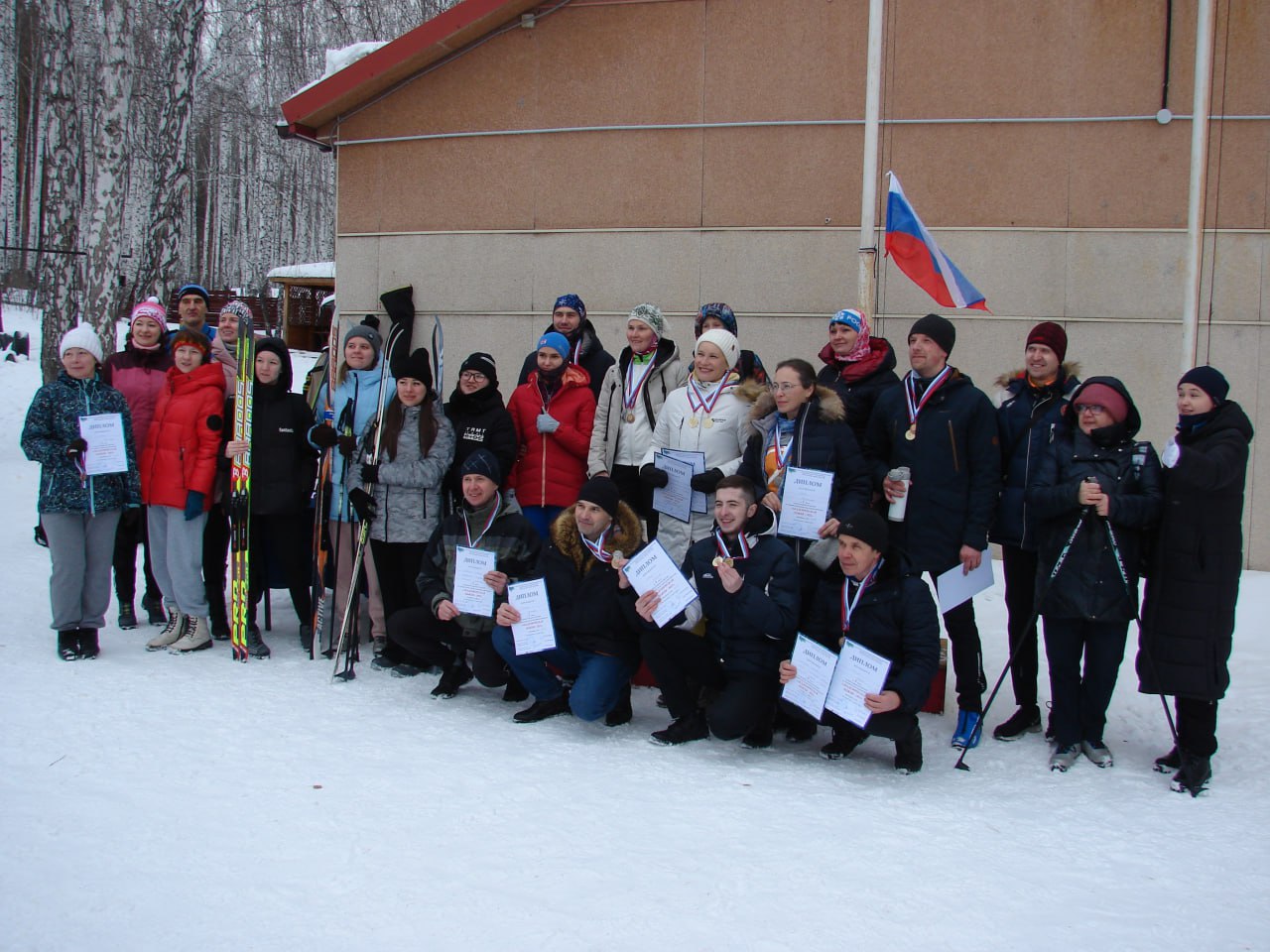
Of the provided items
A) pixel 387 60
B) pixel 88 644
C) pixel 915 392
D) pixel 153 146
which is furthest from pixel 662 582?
pixel 153 146

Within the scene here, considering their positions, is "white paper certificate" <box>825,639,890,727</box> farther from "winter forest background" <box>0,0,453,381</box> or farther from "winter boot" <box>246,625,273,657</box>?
"winter forest background" <box>0,0,453,381</box>

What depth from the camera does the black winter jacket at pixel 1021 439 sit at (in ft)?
16.0

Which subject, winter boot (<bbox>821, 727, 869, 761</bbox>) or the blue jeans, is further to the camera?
the blue jeans

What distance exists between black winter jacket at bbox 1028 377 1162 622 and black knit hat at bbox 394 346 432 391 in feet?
11.0

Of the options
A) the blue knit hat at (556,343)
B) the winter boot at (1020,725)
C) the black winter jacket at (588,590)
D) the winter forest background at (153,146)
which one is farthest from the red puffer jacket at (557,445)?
the winter forest background at (153,146)

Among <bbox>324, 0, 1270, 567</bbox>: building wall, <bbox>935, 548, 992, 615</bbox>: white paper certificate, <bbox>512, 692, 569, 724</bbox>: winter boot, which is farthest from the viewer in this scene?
<bbox>324, 0, 1270, 567</bbox>: building wall

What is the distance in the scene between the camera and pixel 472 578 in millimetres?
5188

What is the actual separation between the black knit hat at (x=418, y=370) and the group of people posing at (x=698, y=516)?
0.01 metres

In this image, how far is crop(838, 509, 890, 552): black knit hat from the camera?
14.5 ft

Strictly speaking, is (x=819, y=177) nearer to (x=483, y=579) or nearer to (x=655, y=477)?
(x=655, y=477)

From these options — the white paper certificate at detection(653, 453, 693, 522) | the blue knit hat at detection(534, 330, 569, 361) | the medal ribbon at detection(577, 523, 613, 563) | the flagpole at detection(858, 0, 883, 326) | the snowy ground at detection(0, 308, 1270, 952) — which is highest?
the flagpole at detection(858, 0, 883, 326)

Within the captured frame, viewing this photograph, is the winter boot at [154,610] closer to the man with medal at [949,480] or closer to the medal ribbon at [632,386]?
the medal ribbon at [632,386]

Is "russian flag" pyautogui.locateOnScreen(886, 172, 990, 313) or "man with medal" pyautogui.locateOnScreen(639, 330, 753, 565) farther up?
"russian flag" pyautogui.locateOnScreen(886, 172, 990, 313)

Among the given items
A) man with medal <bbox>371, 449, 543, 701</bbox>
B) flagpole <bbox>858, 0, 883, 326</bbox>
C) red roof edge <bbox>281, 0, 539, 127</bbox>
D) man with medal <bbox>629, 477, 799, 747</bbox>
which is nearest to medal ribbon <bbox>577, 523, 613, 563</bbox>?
man with medal <bbox>629, 477, 799, 747</bbox>
